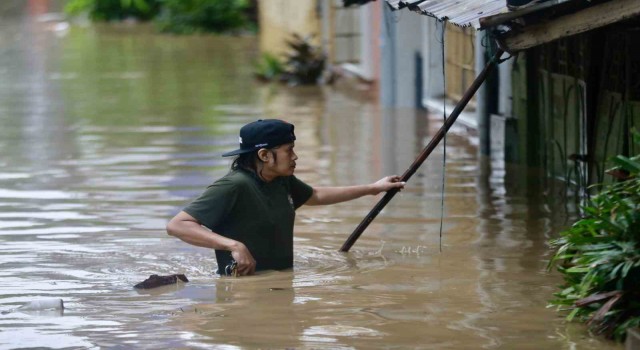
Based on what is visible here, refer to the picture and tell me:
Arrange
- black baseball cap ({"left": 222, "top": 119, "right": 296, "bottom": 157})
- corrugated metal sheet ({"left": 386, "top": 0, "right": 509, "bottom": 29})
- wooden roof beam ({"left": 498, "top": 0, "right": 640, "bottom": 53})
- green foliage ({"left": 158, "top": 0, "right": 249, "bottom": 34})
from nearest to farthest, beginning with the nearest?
wooden roof beam ({"left": 498, "top": 0, "right": 640, "bottom": 53}) < black baseball cap ({"left": 222, "top": 119, "right": 296, "bottom": 157}) < corrugated metal sheet ({"left": 386, "top": 0, "right": 509, "bottom": 29}) < green foliage ({"left": 158, "top": 0, "right": 249, "bottom": 34})

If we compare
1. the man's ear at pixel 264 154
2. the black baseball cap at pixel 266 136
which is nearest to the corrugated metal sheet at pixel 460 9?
the black baseball cap at pixel 266 136

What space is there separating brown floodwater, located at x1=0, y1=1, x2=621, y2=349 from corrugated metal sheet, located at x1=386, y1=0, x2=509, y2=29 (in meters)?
1.51

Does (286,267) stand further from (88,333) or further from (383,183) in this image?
(88,333)

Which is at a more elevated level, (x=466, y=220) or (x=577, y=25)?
(x=577, y=25)

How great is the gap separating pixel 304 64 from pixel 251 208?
16347 millimetres

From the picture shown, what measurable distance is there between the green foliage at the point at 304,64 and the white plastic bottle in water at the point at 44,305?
53.1 ft

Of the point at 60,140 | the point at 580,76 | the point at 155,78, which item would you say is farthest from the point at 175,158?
the point at 155,78

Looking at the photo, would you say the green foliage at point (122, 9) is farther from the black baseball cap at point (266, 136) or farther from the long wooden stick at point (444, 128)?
the black baseball cap at point (266, 136)

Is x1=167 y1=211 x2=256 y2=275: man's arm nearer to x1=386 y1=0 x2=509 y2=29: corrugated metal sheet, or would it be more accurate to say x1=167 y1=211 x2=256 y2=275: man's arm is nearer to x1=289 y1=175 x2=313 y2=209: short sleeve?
x1=289 y1=175 x2=313 y2=209: short sleeve

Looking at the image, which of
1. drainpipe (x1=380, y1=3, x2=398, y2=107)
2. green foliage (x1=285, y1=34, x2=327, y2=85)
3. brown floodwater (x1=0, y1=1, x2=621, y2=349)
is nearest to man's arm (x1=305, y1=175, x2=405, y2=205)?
brown floodwater (x1=0, y1=1, x2=621, y2=349)

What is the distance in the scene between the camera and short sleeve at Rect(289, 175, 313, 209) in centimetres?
829

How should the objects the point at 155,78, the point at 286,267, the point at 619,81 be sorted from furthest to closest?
1. the point at 155,78
2. the point at 619,81
3. the point at 286,267

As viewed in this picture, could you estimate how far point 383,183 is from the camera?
8.40m

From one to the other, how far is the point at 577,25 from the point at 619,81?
2673 millimetres
